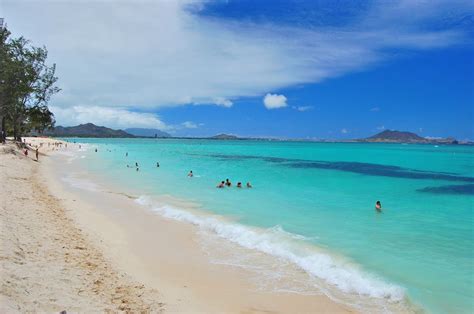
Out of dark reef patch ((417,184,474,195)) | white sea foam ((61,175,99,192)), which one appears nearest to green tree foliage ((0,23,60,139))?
white sea foam ((61,175,99,192))

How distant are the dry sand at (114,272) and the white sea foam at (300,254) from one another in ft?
3.71

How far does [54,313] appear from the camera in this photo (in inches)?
236

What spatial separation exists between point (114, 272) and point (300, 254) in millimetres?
5695

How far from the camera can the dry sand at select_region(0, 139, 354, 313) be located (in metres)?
6.88

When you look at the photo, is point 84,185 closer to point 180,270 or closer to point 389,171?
point 180,270

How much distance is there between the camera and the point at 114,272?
347 inches

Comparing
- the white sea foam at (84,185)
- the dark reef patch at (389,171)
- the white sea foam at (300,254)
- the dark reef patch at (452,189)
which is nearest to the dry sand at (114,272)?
the white sea foam at (300,254)

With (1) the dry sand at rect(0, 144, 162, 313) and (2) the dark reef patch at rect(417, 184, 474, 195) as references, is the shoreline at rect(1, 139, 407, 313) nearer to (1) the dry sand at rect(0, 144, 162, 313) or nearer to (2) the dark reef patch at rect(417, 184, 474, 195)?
(1) the dry sand at rect(0, 144, 162, 313)

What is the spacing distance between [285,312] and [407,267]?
516 centimetres

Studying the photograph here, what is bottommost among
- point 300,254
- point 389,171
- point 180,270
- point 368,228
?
point 180,270

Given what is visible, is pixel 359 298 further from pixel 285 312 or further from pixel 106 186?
pixel 106 186

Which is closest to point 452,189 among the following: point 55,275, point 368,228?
point 368,228

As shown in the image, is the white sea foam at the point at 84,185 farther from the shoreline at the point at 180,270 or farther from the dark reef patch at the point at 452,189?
the dark reef patch at the point at 452,189

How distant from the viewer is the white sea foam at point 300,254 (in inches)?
344
